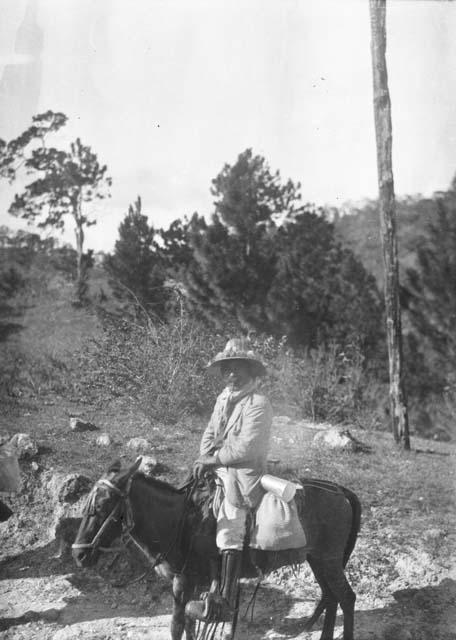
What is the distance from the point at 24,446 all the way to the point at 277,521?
4982 mm

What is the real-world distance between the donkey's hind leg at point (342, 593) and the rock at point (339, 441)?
4440 millimetres

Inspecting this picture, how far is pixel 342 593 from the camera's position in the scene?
14.6ft

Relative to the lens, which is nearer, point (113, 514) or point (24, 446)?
point (113, 514)

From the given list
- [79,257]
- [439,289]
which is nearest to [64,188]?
[79,257]

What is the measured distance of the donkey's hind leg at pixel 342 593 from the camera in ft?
14.6

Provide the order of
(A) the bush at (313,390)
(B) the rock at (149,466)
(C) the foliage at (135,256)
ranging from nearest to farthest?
1. (B) the rock at (149,466)
2. (A) the bush at (313,390)
3. (C) the foliage at (135,256)

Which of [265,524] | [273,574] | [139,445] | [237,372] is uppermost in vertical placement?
[237,372]

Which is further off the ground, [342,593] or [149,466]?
[149,466]

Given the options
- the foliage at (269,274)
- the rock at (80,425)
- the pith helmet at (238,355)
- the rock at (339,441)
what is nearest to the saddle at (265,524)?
the pith helmet at (238,355)

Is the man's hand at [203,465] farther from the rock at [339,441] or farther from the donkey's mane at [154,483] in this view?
the rock at [339,441]

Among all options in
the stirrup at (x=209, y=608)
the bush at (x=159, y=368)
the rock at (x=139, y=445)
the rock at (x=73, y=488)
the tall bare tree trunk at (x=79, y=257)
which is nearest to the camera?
the stirrup at (x=209, y=608)

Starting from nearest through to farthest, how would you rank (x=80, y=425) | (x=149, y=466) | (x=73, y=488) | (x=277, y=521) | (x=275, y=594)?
(x=277, y=521) → (x=275, y=594) → (x=73, y=488) → (x=149, y=466) → (x=80, y=425)

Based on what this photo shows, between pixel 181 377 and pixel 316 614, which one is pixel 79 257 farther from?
pixel 316 614

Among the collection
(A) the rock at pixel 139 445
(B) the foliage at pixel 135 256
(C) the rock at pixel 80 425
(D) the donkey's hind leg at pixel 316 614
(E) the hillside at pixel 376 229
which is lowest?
(D) the donkey's hind leg at pixel 316 614
